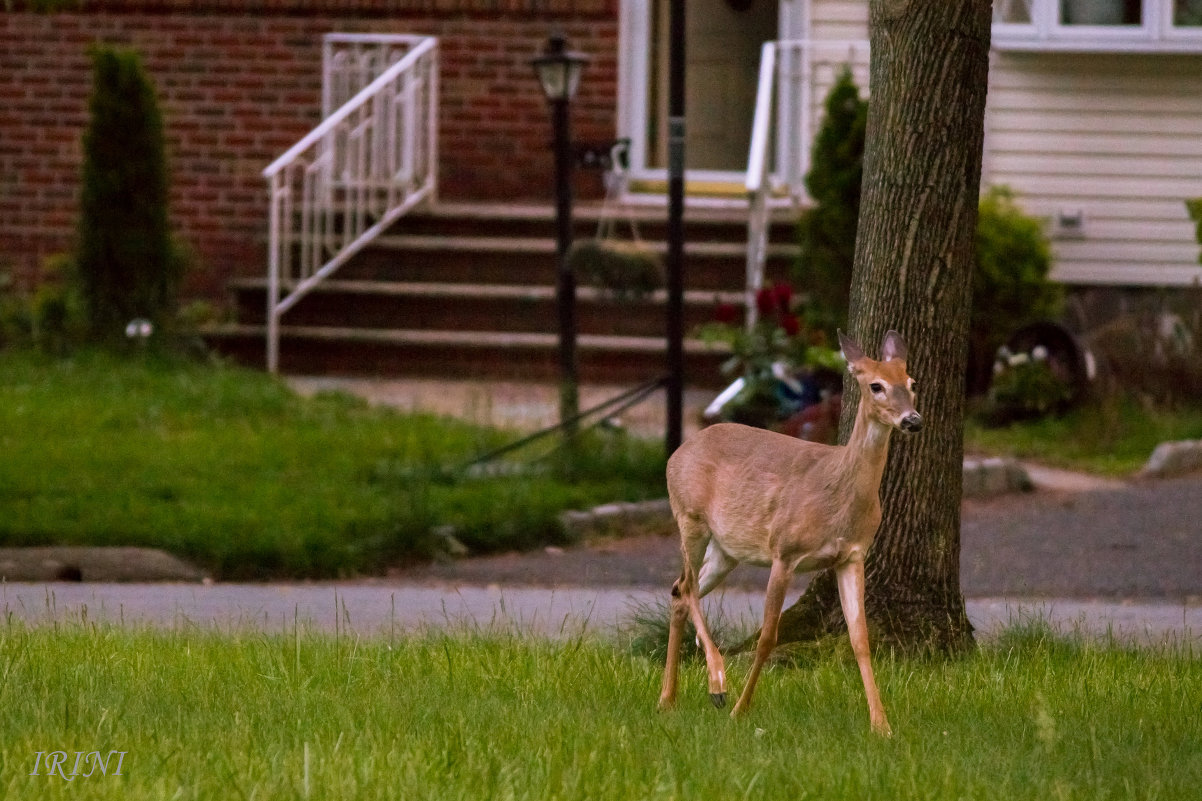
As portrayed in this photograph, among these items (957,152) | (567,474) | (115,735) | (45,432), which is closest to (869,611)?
(957,152)

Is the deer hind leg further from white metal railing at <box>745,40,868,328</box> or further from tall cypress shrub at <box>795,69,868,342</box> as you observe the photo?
white metal railing at <box>745,40,868,328</box>

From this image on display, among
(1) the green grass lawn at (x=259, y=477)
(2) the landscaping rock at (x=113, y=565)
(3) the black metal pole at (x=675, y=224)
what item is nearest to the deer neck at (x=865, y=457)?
(1) the green grass lawn at (x=259, y=477)

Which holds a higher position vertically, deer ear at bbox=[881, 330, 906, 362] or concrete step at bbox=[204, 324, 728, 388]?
deer ear at bbox=[881, 330, 906, 362]

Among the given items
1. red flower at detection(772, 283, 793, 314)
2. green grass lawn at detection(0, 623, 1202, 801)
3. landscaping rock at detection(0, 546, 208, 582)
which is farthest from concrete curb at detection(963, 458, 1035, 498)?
landscaping rock at detection(0, 546, 208, 582)

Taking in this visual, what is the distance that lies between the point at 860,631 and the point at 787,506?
0.37 meters

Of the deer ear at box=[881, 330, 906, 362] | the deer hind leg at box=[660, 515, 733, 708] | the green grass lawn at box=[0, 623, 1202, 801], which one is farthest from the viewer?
the deer hind leg at box=[660, 515, 733, 708]

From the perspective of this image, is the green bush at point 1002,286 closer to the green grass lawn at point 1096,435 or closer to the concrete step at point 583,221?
the green grass lawn at point 1096,435

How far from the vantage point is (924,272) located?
5.88 metres

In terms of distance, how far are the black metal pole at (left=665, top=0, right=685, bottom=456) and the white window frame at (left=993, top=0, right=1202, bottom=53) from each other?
16.6 feet

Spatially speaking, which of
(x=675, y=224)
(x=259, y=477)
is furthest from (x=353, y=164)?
(x=675, y=224)

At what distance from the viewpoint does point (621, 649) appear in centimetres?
609

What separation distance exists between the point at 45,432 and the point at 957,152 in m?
5.99

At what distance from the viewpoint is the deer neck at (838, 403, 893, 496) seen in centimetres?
453

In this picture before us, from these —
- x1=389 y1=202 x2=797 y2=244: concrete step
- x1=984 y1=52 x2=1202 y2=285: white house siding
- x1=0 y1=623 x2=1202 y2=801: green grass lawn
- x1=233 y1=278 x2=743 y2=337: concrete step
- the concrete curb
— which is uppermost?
x1=984 y1=52 x2=1202 y2=285: white house siding
